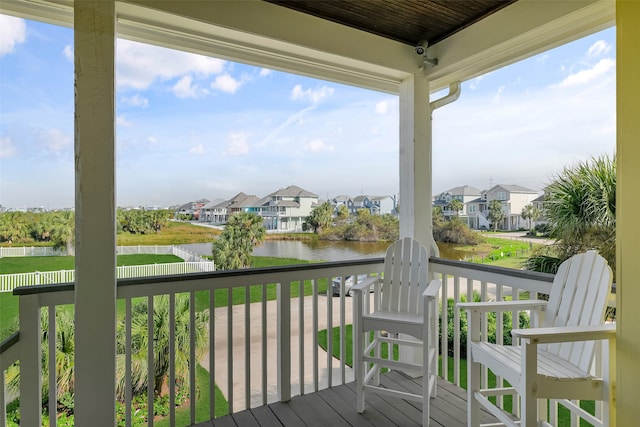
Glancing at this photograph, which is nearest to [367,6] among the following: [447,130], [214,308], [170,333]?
[447,130]

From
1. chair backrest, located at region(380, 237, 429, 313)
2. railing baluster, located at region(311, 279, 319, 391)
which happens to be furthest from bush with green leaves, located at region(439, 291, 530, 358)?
railing baluster, located at region(311, 279, 319, 391)

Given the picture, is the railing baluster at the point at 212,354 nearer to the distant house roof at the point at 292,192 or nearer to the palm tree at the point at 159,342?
the palm tree at the point at 159,342

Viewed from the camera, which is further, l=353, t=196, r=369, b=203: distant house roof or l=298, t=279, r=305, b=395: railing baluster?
l=353, t=196, r=369, b=203: distant house roof

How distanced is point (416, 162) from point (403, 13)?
113 centimetres

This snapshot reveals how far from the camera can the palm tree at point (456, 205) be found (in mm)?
2926

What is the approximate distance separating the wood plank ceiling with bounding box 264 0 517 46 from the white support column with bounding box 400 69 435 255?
0.39 m

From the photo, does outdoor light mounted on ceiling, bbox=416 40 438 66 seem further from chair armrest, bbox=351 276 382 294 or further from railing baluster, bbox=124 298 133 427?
railing baluster, bbox=124 298 133 427

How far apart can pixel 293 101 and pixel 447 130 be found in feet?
4.48

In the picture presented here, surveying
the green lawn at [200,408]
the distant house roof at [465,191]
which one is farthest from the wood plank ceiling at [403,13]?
the green lawn at [200,408]

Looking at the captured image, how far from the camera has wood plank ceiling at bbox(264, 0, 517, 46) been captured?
2.35 m

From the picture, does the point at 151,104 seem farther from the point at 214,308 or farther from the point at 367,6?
the point at 367,6

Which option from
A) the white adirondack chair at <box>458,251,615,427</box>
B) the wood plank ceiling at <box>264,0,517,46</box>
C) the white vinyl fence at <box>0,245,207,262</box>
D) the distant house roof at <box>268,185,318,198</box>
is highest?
the wood plank ceiling at <box>264,0,517,46</box>

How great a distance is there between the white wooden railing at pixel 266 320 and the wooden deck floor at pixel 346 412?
94 millimetres

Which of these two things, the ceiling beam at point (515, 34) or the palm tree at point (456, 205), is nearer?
the ceiling beam at point (515, 34)
